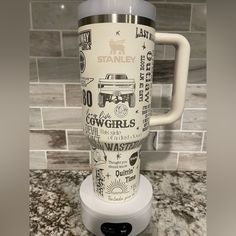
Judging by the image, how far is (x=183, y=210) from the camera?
49cm

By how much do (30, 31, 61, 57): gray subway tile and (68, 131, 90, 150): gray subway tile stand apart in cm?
18

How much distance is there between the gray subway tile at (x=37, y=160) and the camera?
59 centimetres

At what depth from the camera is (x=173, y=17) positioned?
0.49 meters

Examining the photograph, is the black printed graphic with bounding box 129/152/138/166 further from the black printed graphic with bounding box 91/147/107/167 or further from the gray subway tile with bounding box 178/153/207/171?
the gray subway tile with bounding box 178/153/207/171

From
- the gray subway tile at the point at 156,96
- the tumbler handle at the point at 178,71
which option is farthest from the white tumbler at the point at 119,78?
the gray subway tile at the point at 156,96

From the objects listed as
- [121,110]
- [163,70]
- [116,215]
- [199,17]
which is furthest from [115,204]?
[199,17]

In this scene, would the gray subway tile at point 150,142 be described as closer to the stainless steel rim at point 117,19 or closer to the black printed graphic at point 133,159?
the black printed graphic at point 133,159

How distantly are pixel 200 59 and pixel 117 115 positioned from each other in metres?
0.25

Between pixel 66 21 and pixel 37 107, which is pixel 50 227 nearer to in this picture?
pixel 37 107

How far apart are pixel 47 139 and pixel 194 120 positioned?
0.33 m

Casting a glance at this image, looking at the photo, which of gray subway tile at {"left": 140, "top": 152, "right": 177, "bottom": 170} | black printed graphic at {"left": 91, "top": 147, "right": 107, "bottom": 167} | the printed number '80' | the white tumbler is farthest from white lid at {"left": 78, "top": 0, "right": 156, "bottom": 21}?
gray subway tile at {"left": 140, "top": 152, "right": 177, "bottom": 170}

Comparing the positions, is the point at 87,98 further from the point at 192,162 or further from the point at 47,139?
the point at 192,162
